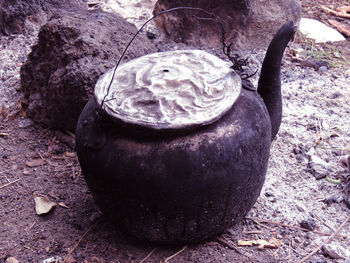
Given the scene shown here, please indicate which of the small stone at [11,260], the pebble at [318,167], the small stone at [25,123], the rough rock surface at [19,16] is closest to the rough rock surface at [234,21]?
the rough rock surface at [19,16]

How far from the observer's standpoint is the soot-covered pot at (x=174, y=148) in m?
1.91

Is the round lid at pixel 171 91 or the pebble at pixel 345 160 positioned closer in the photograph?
the round lid at pixel 171 91

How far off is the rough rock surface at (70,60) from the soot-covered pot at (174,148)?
31.5 inches

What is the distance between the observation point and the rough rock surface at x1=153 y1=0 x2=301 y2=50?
4141mm

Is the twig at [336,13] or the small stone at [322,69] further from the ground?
the twig at [336,13]

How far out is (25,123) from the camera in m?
3.42

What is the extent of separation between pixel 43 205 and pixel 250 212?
1.28 m

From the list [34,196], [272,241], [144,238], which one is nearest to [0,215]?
[34,196]

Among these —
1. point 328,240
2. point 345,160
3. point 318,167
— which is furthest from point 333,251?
point 345,160

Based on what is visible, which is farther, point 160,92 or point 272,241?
point 272,241

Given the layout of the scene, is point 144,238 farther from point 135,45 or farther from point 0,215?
point 135,45

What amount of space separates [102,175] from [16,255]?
77 centimetres

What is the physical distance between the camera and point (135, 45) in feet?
10.8

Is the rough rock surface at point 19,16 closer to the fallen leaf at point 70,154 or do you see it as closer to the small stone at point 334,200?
the fallen leaf at point 70,154
